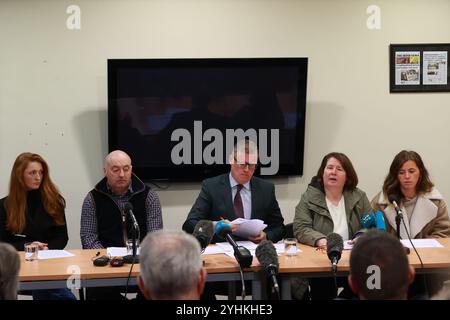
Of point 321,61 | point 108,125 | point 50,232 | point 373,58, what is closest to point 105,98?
point 108,125

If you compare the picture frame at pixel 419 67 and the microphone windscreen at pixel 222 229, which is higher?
the picture frame at pixel 419 67

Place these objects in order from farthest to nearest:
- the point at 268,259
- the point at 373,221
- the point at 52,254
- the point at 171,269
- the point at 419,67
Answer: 1. the point at 419,67
2. the point at 373,221
3. the point at 52,254
4. the point at 268,259
5. the point at 171,269

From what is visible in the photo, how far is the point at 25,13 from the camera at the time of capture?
4996mm

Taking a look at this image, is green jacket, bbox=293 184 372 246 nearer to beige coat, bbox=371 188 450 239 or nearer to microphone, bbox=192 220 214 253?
beige coat, bbox=371 188 450 239

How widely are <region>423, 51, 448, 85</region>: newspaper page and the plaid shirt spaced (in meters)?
2.58

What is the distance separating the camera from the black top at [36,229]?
4.23m

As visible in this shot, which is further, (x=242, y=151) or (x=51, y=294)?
(x=242, y=151)

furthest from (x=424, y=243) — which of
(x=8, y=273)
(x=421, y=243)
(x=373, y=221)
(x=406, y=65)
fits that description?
(x=8, y=273)

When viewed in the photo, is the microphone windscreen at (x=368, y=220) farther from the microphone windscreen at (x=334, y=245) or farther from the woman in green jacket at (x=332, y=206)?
the microphone windscreen at (x=334, y=245)

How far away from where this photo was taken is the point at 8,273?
2.08 meters

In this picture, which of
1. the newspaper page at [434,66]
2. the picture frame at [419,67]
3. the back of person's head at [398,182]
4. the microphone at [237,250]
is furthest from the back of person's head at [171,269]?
the newspaper page at [434,66]

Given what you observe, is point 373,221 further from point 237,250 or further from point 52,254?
point 52,254

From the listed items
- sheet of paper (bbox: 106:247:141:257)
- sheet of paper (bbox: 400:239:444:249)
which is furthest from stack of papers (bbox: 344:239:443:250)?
sheet of paper (bbox: 106:247:141:257)

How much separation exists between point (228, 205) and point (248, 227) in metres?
0.49
